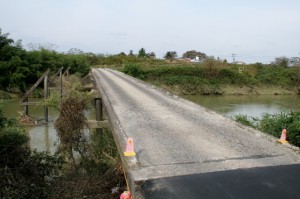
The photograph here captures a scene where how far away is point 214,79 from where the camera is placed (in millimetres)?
40344

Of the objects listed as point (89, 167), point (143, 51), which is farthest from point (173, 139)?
point (143, 51)

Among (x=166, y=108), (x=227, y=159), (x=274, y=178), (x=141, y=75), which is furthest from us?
(x=141, y=75)

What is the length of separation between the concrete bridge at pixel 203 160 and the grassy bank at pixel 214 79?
99.3 feet

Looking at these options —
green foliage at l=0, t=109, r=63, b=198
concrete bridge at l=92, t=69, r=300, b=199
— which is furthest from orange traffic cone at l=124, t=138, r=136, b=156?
green foliage at l=0, t=109, r=63, b=198

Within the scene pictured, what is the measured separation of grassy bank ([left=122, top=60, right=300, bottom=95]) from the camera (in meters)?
38.4

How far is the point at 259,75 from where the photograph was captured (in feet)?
144

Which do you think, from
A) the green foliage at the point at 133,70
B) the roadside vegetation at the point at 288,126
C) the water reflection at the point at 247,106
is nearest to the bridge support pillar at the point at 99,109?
the roadside vegetation at the point at 288,126

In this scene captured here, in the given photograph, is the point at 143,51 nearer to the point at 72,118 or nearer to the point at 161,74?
the point at 161,74

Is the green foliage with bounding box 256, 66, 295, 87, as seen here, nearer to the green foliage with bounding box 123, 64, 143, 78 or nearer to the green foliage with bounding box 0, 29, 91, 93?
the green foliage with bounding box 123, 64, 143, 78

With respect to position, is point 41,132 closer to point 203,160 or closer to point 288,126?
point 288,126

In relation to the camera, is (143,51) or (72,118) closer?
(72,118)

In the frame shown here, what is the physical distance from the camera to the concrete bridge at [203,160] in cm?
386

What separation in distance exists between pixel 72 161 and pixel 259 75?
130 feet

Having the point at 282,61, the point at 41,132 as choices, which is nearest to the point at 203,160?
the point at 41,132
